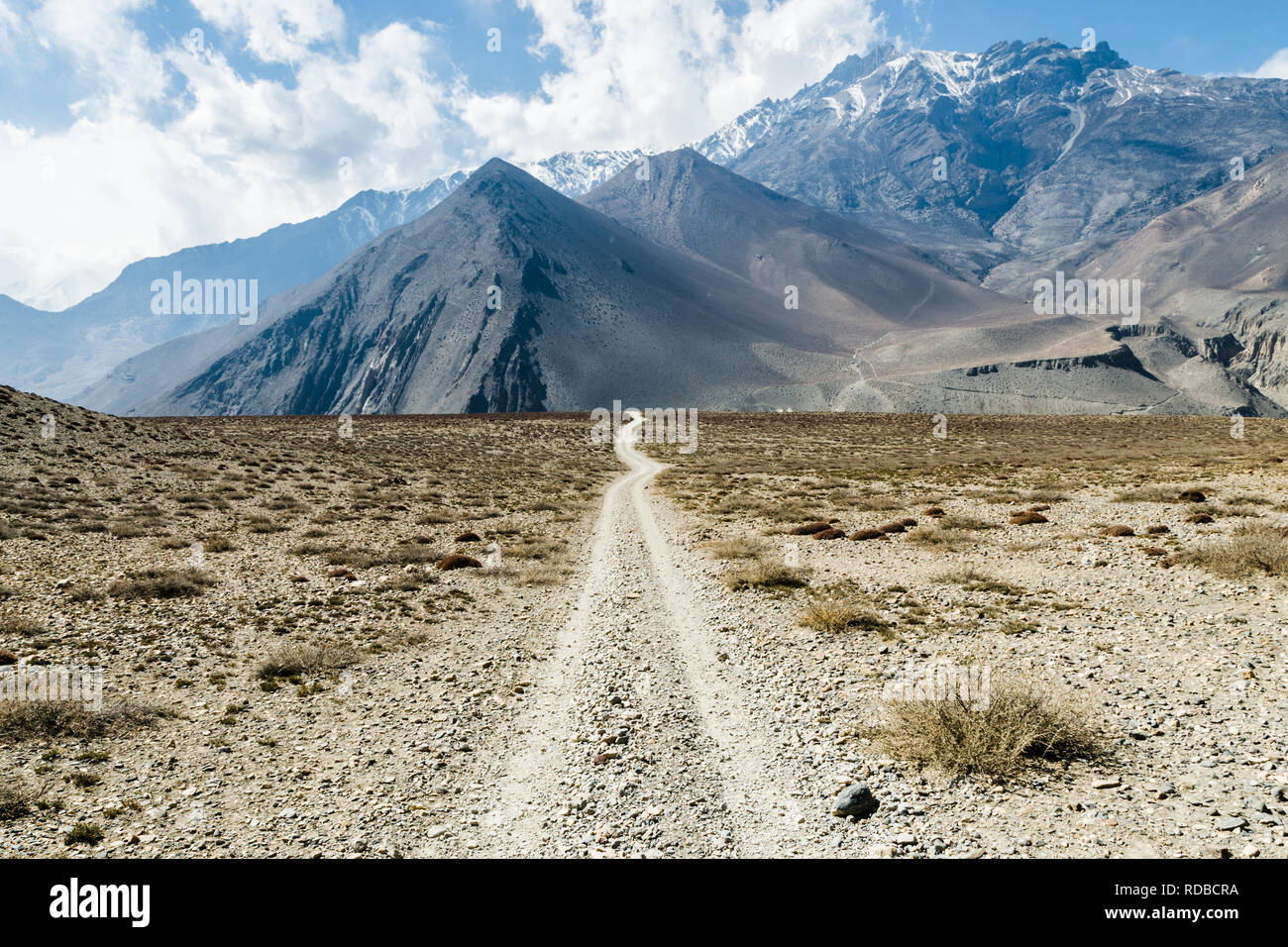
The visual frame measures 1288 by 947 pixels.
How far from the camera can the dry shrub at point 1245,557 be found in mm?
11859

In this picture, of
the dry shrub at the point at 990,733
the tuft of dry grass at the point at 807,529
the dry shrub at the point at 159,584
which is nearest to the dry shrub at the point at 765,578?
the tuft of dry grass at the point at 807,529

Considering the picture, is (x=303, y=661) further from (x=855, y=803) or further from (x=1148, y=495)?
(x=1148, y=495)

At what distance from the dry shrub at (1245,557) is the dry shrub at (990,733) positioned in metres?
7.84

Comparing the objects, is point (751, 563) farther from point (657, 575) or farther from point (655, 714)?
point (655, 714)

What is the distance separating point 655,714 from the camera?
8555 mm

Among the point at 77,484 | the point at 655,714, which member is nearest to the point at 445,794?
the point at 655,714

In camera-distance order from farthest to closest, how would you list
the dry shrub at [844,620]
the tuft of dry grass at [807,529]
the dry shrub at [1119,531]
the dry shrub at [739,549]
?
the tuft of dry grass at [807,529]
the dry shrub at [739,549]
the dry shrub at [1119,531]
the dry shrub at [844,620]

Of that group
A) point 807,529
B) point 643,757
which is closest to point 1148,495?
point 807,529

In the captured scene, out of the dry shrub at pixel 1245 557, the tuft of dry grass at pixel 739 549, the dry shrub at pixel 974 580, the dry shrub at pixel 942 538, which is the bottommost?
the dry shrub at pixel 974 580

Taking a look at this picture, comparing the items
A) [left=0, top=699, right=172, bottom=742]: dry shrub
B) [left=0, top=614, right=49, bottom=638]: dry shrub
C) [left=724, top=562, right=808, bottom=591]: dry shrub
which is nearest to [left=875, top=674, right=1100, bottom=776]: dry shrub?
[left=724, top=562, right=808, bottom=591]: dry shrub

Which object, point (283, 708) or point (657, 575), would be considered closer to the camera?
point (283, 708)

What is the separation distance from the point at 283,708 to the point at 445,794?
395 centimetres

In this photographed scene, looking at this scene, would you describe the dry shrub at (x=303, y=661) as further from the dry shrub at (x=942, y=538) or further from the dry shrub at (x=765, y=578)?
the dry shrub at (x=942, y=538)
